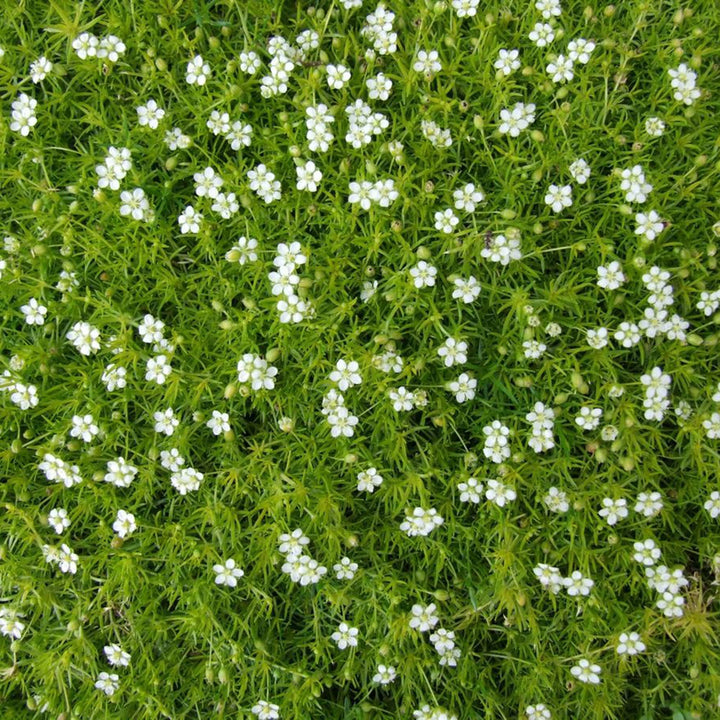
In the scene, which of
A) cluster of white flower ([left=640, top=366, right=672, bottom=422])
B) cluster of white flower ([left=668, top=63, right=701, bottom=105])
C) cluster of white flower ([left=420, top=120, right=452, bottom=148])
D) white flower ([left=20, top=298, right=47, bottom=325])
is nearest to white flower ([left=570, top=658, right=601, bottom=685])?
cluster of white flower ([left=640, top=366, right=672, bottom=422])

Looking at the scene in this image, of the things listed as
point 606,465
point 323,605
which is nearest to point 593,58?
point 606,465

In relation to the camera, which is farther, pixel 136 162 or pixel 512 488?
pixel 136 162

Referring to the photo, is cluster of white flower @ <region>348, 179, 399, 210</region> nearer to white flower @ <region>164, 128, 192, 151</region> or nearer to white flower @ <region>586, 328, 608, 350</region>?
white flower @ <region>164, 128, 192, 151</region>

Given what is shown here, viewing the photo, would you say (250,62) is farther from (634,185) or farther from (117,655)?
(117,655)

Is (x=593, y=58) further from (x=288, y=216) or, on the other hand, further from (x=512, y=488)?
(x=512, y=488)

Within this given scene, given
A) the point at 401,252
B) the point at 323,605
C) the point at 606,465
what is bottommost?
the point at 323,605
